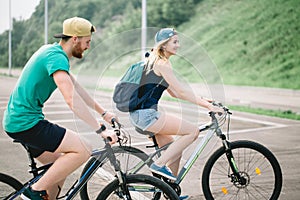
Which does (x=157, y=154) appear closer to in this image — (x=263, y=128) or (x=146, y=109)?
(x=146, y=109)

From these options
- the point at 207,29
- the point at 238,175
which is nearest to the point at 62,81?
the point at 238,175

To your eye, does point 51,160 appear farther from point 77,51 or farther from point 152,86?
point 152,86

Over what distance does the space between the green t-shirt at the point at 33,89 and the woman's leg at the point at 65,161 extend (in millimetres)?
240

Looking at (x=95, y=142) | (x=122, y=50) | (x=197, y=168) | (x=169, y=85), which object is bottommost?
(x=197, y=168)

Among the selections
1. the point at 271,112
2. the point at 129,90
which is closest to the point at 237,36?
the point at 271,112

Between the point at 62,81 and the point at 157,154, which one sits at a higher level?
the point at 62,81

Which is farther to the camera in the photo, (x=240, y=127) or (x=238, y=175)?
(x=240, y=127)

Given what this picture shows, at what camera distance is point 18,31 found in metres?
24.4

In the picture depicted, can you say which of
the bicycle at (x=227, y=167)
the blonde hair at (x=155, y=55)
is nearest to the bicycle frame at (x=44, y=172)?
the bicycle at (x=227, y=167)

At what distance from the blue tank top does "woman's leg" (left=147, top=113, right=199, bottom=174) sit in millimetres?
142

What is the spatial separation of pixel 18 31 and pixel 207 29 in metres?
9.70

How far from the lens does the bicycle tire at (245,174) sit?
4.52 metres

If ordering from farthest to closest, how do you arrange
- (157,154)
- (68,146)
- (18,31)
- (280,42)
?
(18,31) → (280,42) → (157,154) → (68,146)

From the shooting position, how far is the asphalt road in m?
4.87
